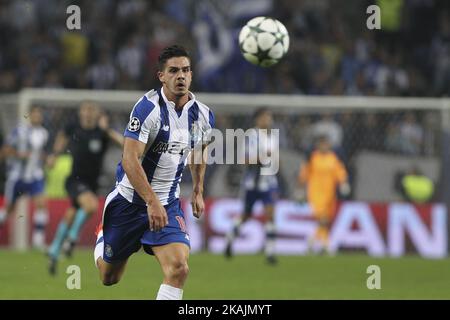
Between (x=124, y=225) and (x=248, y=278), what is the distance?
530 centimetres

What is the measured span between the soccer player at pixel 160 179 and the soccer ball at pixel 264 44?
175 centimetres

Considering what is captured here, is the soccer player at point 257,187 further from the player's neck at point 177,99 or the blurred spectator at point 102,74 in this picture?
the player's neck at point 177,99

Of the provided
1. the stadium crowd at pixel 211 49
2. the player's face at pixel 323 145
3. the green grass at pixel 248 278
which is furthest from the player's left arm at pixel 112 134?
the stadium crowd at pixel 211 49

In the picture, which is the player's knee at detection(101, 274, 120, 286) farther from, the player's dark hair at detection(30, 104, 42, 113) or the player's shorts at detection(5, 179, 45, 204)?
the player's dark hair at detection(30, 104, 42, 113)

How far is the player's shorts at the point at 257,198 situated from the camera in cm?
1667

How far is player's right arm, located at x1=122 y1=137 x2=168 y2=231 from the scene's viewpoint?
26.1ft

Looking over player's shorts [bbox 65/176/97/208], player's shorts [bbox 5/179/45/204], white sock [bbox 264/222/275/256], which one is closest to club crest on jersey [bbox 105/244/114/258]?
player's shorts [bbox 65/176/97/208]

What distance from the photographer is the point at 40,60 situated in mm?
22031

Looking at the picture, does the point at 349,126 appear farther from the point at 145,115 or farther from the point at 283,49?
the point at 145,115

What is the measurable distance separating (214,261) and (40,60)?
24.6 ft

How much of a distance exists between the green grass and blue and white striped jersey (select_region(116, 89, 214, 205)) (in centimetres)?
276
